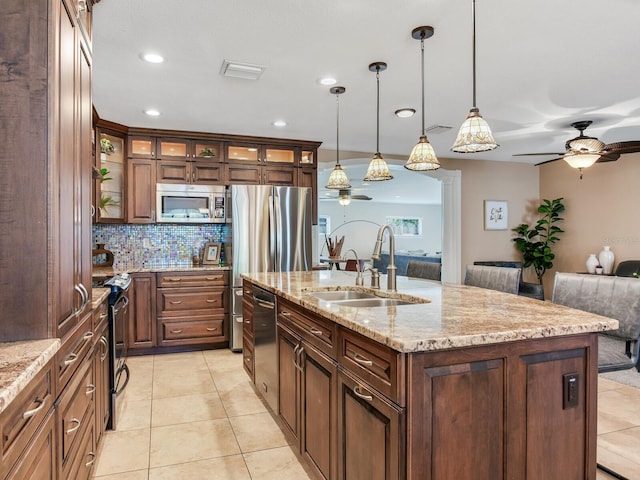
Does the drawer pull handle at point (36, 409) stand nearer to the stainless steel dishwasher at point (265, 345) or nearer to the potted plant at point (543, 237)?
the stainless steel dishwasher at point (265, 345)

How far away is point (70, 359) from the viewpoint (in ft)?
5.12

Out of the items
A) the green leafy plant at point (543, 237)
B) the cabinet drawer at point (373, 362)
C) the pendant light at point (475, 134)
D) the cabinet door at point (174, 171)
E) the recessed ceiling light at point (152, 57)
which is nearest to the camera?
the cabinet drawer at point (373, 362)

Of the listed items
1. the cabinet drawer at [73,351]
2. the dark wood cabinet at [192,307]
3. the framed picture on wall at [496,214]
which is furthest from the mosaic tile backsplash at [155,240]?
the framed picture on wall at [496,214]

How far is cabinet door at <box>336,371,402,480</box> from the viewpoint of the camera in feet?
4.44

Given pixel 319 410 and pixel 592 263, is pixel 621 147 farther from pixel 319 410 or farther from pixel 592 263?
pixel 319 410

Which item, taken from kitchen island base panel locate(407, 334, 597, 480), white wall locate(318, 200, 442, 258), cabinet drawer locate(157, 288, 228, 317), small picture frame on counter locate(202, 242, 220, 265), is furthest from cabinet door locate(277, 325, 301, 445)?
white wall locate(318, 200, 442, 258)

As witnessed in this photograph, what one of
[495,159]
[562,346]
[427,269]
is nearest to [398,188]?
[495,159]

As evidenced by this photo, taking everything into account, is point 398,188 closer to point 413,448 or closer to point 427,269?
point 427,269

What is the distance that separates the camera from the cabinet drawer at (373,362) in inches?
52.8

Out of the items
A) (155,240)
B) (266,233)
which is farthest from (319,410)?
(155,240)

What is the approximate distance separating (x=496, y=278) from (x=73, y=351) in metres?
2.76

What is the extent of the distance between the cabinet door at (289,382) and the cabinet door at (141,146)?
10.4ft

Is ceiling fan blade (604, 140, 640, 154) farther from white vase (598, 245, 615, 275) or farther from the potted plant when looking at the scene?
the potted plant

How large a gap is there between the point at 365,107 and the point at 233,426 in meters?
2.95
